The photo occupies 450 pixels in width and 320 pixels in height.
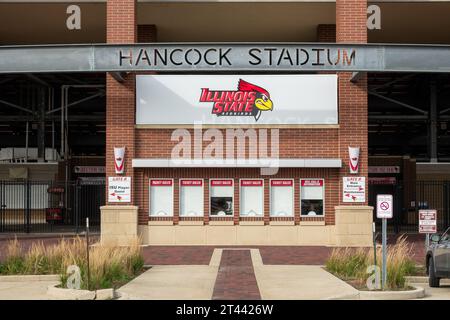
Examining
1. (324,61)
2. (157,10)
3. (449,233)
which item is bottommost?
(449,233)

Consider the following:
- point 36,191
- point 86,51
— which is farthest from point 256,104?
point 36,191

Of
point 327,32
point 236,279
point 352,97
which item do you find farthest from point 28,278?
point 327,32

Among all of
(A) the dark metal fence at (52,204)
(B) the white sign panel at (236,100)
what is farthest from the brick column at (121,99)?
(A) the dark metal fence at (52,204)

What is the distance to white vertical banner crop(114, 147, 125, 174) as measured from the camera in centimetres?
2439

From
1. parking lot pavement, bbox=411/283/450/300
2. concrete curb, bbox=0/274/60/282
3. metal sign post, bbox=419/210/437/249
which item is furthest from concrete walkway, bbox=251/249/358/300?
concrete curb, bbox=0/274/60/282

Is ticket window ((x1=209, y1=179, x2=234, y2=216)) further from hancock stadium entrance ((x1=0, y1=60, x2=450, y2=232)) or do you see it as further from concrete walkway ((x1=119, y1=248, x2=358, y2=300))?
hancock stadium entrance ((x1=0, y1=60, x2=450, y2=232))

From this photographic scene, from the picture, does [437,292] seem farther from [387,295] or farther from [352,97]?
[352,97]

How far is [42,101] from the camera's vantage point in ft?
139

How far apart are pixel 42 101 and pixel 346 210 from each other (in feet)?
81.8

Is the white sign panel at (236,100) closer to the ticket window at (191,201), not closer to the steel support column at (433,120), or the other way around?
the ticket window at (191,201)

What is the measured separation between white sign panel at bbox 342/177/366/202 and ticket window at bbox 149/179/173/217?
6502 millimetres

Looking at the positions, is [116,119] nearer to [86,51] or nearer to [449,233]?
[86,51]

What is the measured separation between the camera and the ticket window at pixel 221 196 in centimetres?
2512

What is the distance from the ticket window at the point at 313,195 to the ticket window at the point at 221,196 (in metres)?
2.69
